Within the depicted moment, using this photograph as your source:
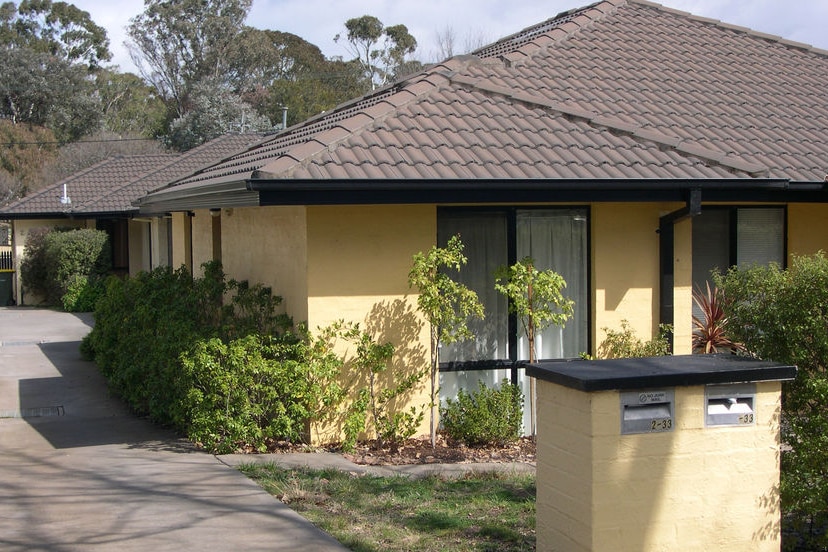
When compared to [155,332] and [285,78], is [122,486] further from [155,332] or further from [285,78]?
[285,78]

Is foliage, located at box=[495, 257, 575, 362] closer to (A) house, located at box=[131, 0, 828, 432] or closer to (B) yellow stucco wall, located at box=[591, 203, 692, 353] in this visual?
(A) house, located at box=[131, 0, 828, 432]

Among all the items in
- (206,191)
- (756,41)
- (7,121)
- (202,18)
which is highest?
(202,18)

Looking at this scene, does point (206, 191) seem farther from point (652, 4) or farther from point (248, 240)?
point (652, 4)

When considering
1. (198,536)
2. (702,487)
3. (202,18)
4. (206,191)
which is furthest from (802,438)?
(202,18)

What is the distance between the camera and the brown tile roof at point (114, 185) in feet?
97.6

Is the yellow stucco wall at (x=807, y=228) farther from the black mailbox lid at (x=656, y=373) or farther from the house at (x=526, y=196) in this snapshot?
the black mailbox lid at (x=656, y=373)

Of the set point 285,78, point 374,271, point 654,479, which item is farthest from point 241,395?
point 285,78

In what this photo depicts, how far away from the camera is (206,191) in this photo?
10.4 metres

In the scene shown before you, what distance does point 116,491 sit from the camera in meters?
7.38

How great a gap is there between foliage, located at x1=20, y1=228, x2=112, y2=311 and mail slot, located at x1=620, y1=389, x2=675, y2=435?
24.1 meters

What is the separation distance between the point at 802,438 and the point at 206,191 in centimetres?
674

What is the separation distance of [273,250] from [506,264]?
251cm

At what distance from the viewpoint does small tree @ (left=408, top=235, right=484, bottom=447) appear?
29.9 feet

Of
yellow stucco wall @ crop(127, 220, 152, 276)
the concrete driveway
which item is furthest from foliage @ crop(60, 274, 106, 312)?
the concrete driveway
